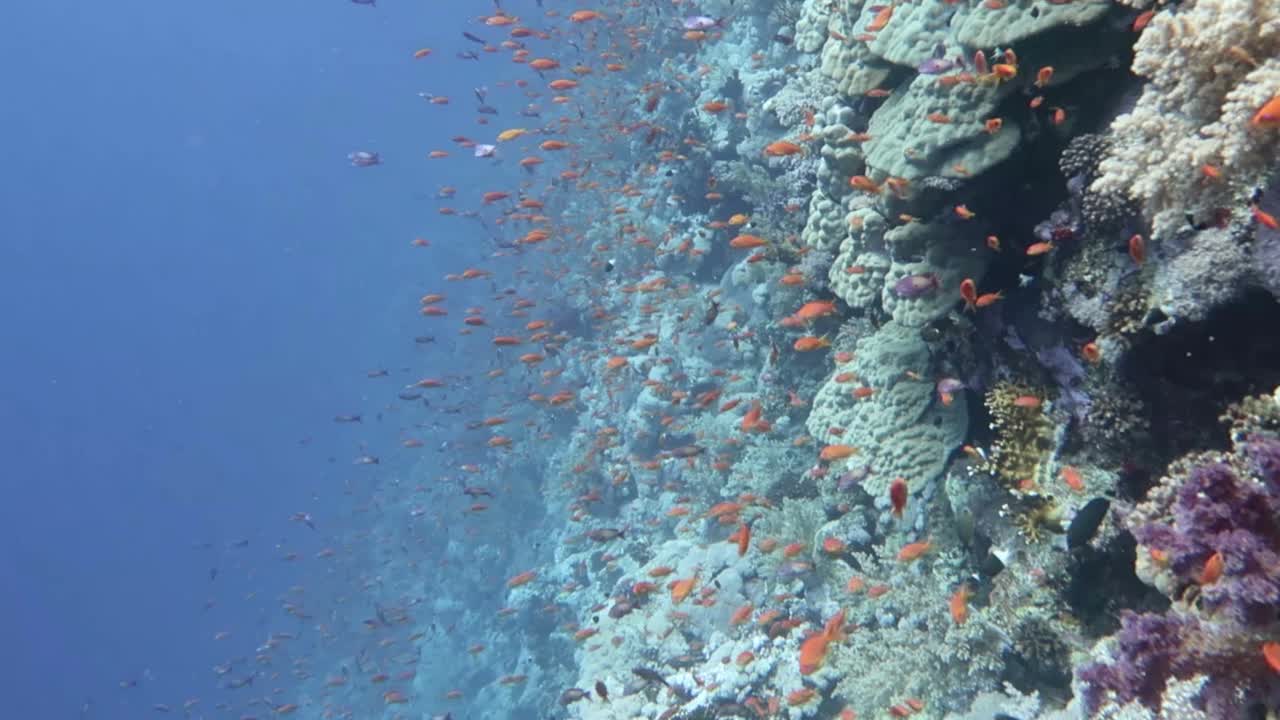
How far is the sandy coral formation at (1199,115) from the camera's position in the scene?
Result: 3080 millimetres

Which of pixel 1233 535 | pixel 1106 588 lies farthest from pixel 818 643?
pixel 1233 535

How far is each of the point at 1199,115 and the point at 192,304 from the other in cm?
11209

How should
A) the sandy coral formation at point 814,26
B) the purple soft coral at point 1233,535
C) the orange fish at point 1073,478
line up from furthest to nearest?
1. the sandy coral formation at point 814,26
2. the orange fish at point 1073,478
3. the purple soft coral at point 1233,535

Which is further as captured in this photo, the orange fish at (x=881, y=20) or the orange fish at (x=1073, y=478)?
the orange fish at (x=881, y=20)

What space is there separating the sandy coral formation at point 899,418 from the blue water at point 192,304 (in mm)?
21449

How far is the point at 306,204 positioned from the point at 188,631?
7211 centimetres

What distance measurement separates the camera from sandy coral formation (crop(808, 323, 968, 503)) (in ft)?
19.4

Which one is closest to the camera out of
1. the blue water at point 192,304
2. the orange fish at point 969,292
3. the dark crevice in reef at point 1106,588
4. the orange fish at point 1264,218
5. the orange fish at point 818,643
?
the orange fish at point 1264,218

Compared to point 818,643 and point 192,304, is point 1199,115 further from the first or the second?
point 192,304

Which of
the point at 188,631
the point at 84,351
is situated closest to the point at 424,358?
the point at 188,631

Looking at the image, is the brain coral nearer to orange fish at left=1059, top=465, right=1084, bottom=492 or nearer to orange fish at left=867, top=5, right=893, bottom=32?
orange fish at left=867, top=5, right=893, bottom=32

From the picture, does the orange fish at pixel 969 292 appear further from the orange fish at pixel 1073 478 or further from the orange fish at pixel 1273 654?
the orange fish at pixel 1273 654

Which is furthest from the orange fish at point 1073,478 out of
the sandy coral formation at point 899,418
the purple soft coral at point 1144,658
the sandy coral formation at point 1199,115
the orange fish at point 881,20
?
the orange fish at point 881,20

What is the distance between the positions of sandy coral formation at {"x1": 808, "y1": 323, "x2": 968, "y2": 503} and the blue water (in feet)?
70.4
